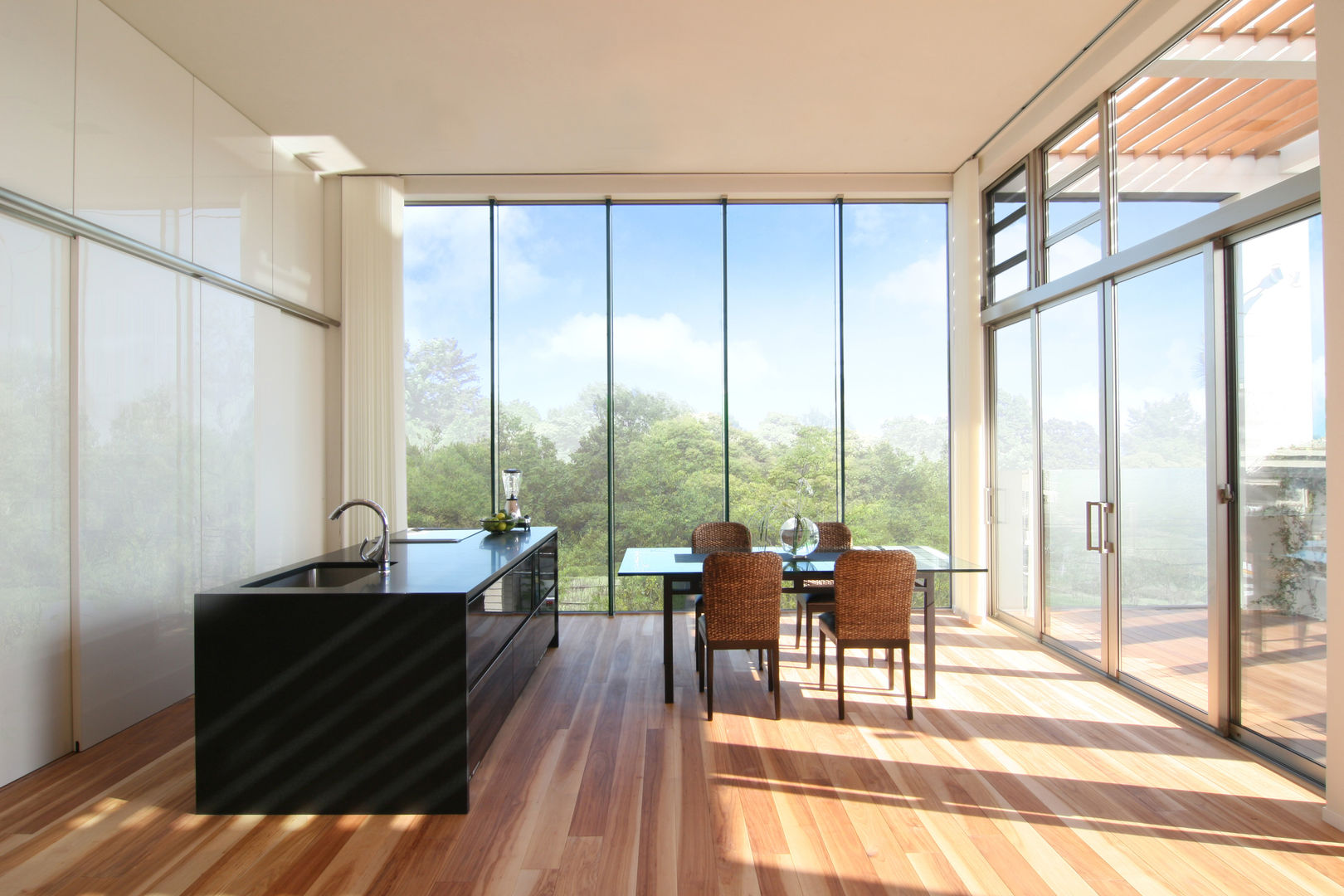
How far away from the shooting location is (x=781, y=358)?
7.48 metres

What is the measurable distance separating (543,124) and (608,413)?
238 centimetres

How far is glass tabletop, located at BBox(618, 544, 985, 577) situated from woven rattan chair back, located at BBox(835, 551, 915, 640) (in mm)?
169

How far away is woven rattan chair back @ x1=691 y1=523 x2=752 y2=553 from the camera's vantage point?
4.95 m

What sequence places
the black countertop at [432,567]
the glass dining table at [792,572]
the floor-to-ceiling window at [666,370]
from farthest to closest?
the floor-to-ceiling window at [666,370], the glass dining table at [792,572], the black countertop at [432,567]

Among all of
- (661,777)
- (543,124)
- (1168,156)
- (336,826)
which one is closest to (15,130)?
(543,124)

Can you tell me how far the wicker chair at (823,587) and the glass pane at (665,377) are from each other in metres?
1.33

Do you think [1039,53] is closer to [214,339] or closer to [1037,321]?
[1037,321]

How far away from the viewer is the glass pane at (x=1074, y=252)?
4445 mm

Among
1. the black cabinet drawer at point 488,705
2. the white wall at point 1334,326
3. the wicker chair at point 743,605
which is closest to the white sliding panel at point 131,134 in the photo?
the black cabinet drawer at point 488,705

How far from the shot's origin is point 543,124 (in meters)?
5.04

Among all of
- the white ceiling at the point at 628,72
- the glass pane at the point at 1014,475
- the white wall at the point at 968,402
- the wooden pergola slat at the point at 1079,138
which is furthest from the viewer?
the white wall at the point at 968,402

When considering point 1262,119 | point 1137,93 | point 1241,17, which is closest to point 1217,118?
point 1262,119

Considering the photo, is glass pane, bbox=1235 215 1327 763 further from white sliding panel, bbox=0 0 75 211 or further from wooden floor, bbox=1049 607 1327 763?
white sliding panel, bbox=0 0 75 211

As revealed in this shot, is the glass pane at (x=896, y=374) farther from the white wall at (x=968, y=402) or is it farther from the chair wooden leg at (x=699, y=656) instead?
the chair wooden leg at (x=699, y=656)
